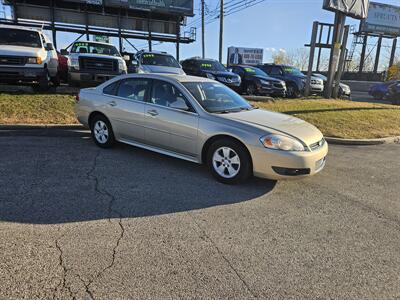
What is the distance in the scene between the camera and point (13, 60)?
32.3 feet

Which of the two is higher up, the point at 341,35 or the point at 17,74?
the point at 341,35

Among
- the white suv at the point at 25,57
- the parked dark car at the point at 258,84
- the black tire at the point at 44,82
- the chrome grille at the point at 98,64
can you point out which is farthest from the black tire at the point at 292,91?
the black tire at the point at 44,82

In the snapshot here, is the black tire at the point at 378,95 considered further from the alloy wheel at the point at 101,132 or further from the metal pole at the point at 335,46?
the alloy wheel at the point at 101,132

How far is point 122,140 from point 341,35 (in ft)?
41.5

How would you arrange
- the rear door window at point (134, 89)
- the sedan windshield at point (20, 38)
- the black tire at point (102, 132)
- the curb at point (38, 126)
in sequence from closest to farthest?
the rear door window at point (134, 89), the black tire at point (102, 132), the curb at point (38, 126), the sedan windshield at point (20, 38)

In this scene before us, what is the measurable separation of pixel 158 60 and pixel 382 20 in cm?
4145

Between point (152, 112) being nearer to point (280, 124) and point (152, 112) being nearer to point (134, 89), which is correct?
point (134, 89)

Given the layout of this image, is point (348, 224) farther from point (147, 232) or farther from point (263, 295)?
point (147, 232)

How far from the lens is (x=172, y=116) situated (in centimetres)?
548

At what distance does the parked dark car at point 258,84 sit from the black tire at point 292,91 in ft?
3.92

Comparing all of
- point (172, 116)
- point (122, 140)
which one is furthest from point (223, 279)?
point (122, 140)

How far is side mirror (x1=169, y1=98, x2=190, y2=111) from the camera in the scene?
5387 mm

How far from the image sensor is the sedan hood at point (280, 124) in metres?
4.88

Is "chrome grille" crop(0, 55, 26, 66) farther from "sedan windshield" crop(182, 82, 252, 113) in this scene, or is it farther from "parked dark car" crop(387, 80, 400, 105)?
"parked dark car" crop(387, 80, 400, 105)
